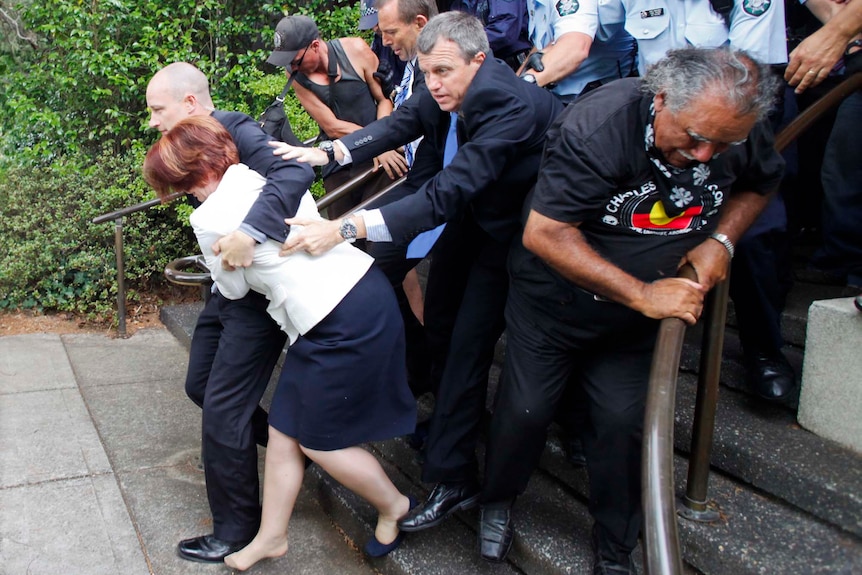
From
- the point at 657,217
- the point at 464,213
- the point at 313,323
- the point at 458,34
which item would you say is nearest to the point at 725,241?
the point at 657,217

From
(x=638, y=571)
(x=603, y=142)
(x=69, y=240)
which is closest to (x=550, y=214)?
(x=603, y=142)

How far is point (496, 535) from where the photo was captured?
2.60 meters

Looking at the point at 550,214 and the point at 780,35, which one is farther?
the point at 780,35

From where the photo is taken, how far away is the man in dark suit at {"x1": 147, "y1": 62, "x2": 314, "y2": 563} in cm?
282

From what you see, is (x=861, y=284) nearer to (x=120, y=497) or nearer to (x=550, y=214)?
(x=550, y=214)

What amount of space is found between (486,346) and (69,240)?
4.28 m

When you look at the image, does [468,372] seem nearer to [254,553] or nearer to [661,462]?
[254,553]

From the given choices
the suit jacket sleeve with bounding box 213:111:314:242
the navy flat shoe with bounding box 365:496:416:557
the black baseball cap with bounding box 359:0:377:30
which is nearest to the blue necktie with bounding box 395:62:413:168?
the black baseball cap with bounding box 359:0:377:30

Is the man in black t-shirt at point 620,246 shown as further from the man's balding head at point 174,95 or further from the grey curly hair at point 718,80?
the man's balding head at point 174,95

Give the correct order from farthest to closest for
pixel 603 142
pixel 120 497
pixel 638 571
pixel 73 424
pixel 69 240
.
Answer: pixel 69 240, pixel 73 424, pixel 120 497, pixel 638 571, pixel 603 142

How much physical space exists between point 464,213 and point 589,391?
834mm

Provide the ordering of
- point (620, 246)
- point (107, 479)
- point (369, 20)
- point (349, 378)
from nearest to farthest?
1. point (620, 246)
2. point (349, 378)
3. point (107, 479)
4. point (369, 20)

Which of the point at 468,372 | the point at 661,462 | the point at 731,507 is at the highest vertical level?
the point at 661,462

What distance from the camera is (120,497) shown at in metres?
3.33
